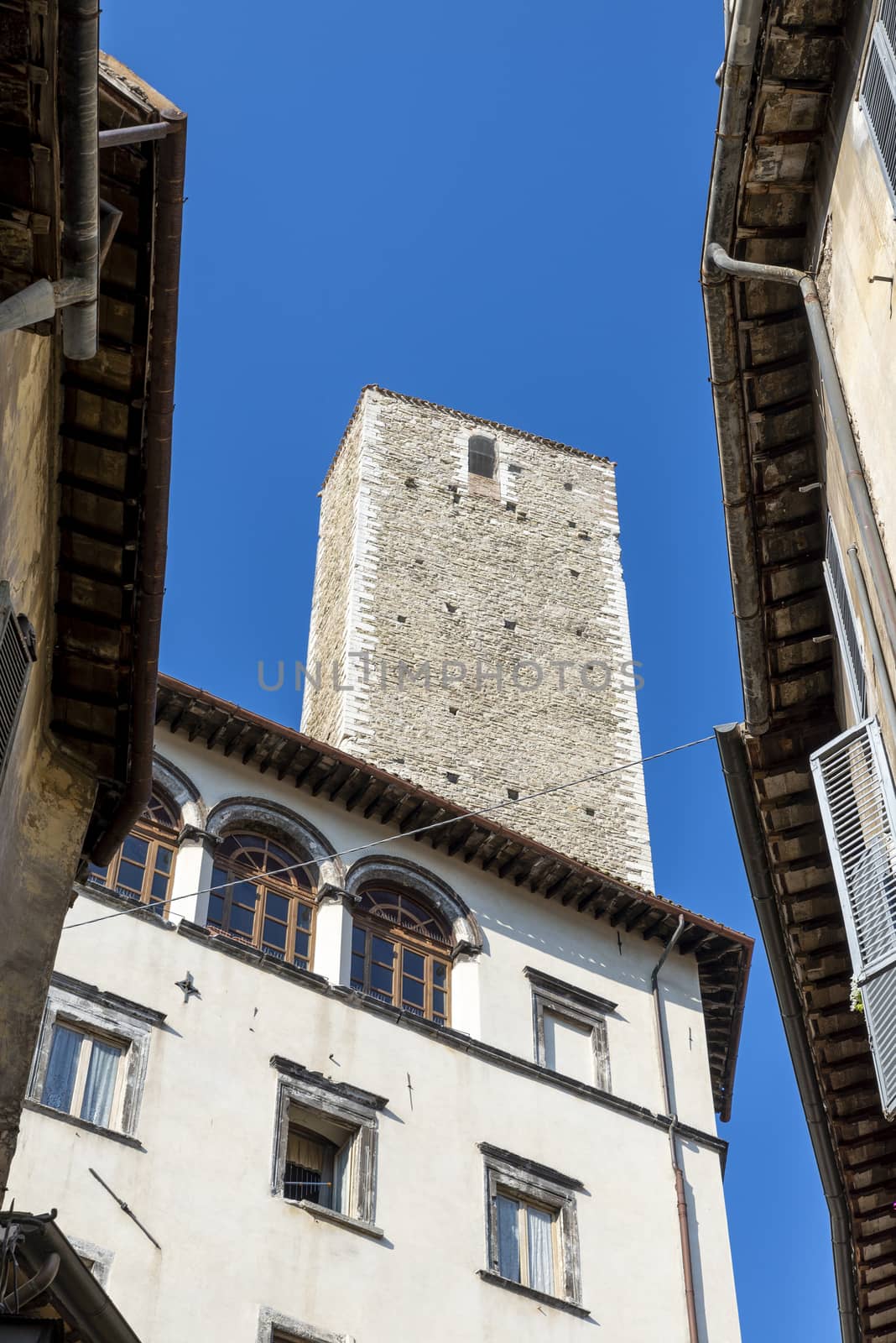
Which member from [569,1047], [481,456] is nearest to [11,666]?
[569,1047]

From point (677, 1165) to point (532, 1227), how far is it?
7.81 ft

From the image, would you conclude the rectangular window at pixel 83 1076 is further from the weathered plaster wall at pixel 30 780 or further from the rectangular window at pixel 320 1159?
the weathered plaster wall at pixel 30 780

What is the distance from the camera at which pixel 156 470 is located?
30.9 ft

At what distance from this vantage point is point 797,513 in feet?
36.3

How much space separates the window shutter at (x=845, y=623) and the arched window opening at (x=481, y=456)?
29085 mm

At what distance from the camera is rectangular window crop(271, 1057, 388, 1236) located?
60.2ft

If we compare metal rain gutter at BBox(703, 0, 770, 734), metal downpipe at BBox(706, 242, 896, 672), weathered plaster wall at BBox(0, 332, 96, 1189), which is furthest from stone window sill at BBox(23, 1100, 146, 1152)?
metal downpipe at BBox(706, 242, 896, 672)

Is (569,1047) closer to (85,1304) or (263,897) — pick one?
(263,897)

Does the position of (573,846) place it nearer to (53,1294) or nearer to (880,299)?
(53,1294)

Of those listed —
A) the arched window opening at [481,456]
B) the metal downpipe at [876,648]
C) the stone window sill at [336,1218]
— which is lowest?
the metal downpipe at [876,648]

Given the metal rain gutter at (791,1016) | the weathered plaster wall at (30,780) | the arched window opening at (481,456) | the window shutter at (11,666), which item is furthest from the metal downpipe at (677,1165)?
the arched window opening at (481,456)

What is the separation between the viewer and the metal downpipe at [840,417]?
8484 millimetres

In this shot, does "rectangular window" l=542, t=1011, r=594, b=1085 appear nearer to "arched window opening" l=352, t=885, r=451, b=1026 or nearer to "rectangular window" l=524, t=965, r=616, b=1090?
"rectangular window" l=524, t=965, r=616, b=1090

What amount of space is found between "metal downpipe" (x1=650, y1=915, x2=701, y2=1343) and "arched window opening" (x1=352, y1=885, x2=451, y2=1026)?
2.93 m
